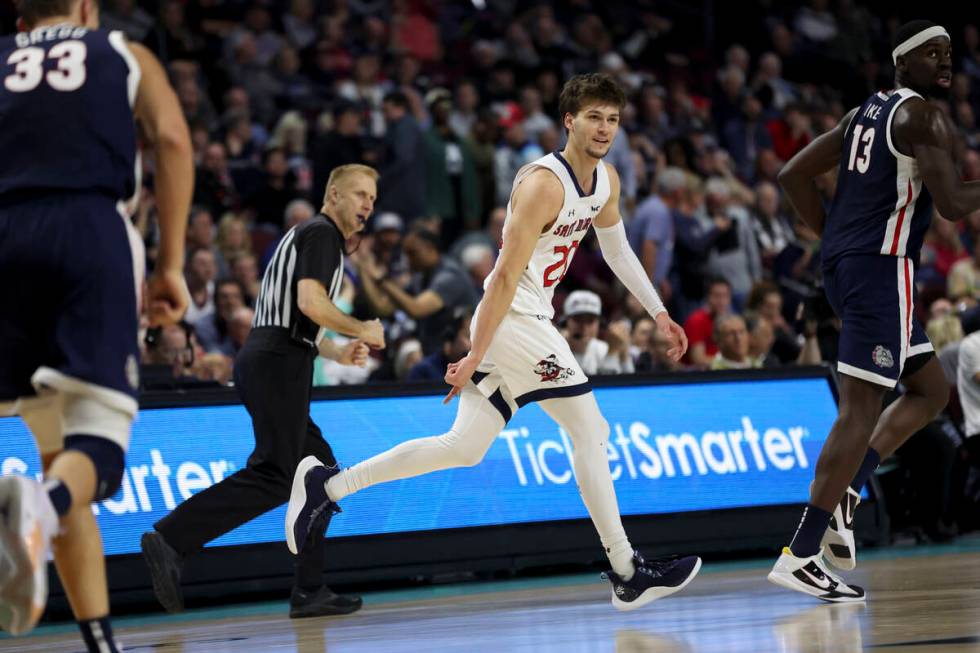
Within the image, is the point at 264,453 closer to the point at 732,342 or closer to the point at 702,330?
the point at 732,342

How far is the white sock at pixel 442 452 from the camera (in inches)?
256

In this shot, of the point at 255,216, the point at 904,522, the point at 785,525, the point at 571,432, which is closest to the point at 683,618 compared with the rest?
the point at 571,432

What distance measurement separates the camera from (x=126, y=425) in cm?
403

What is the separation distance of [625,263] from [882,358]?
125 cm

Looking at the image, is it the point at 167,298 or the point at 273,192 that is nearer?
the point at 167,298

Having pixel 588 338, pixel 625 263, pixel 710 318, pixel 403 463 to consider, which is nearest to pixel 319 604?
pixel 403 463

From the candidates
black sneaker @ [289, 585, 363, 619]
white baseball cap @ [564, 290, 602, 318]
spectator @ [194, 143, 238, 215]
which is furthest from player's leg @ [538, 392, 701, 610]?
spectator @ [194, 143, 238, 215]

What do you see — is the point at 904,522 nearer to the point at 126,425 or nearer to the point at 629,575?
the point at 629,575

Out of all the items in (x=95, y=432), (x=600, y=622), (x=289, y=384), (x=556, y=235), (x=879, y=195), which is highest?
(x=879, y=195)

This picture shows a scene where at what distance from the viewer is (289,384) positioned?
6965 millimetres

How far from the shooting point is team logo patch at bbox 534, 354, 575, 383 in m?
6.23

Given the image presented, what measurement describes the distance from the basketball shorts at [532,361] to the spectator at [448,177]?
819 cm

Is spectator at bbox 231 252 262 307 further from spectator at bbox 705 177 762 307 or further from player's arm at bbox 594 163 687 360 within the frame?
player's arm at bbox 594 163 687 360

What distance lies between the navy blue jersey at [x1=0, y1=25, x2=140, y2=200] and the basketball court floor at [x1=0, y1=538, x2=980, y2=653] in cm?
204
